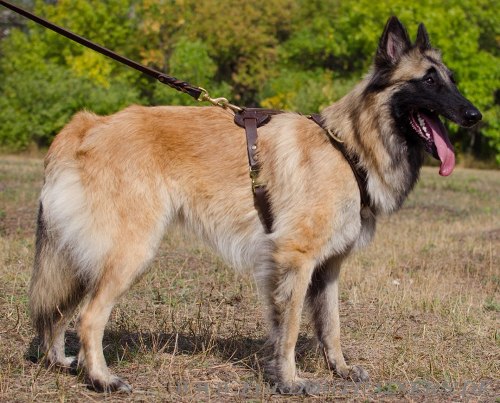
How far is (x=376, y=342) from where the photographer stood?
5.13 meters

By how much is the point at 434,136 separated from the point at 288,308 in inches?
55.3

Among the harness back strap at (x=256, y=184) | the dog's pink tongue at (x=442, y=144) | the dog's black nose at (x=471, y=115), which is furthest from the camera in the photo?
the harness back strap at (x=256, y=184)

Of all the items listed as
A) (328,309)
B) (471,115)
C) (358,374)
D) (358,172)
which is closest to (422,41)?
(471,115)

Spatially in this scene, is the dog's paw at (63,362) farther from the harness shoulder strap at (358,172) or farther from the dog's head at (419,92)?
the dog's head at (419,92)

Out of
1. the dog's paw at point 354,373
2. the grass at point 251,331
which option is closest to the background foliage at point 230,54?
the grass at point 251,331

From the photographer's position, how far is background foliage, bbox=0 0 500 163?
27.1 m

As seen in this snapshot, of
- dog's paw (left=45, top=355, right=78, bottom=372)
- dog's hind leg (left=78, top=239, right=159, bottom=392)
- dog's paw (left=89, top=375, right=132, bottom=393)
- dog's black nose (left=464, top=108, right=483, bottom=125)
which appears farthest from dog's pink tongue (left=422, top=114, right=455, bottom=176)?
dog's paw (left=45, top=355, right=78, bottom=372)

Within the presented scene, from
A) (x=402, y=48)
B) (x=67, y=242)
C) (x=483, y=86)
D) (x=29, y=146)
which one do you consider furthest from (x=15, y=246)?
(x=483, y=86)

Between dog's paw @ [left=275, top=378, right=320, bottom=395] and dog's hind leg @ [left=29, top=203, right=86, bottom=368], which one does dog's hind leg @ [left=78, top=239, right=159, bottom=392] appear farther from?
dog's paw @ [left=275, top=378, right=320, bottom=395]

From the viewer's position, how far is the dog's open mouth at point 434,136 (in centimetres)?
434

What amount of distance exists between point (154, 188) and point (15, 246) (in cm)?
384

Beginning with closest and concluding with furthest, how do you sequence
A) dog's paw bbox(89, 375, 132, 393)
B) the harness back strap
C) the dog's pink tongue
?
dog's paw bbox(89, 375, 132, 393), the dog's pink tongue, the harness back strap

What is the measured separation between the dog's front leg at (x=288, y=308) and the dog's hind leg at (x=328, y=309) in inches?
18.8

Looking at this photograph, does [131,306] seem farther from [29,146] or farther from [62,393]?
[29,146]
